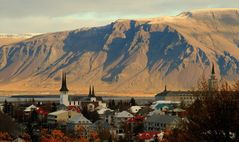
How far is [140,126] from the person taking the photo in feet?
336

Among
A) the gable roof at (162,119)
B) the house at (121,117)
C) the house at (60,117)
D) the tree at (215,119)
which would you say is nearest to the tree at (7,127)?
the gable roof at (162,119)

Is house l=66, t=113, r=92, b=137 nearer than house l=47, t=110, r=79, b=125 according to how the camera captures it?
Yes

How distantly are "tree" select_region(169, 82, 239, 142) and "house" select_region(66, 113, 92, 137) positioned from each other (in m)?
61.3

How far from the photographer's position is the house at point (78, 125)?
93188 millimetres

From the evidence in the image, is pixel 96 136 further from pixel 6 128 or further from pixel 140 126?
pixel 140 126

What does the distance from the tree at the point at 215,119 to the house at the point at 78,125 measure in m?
61.3

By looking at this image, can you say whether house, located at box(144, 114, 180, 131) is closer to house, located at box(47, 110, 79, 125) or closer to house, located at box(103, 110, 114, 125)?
house, located at box(103, 110, 114, 125)

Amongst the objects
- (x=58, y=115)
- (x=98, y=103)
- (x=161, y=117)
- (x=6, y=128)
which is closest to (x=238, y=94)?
(x=6, y=128)

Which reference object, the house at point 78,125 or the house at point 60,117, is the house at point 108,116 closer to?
the house at point 60,117

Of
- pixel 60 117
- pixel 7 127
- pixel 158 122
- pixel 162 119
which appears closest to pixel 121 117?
pixel 60 117

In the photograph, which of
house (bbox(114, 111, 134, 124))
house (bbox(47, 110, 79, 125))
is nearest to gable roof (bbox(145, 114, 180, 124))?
house (bbox(114, 111, 134, 124))

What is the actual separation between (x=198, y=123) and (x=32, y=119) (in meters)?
79.7

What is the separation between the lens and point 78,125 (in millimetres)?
99500

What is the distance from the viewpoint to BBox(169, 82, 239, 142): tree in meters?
30.5
